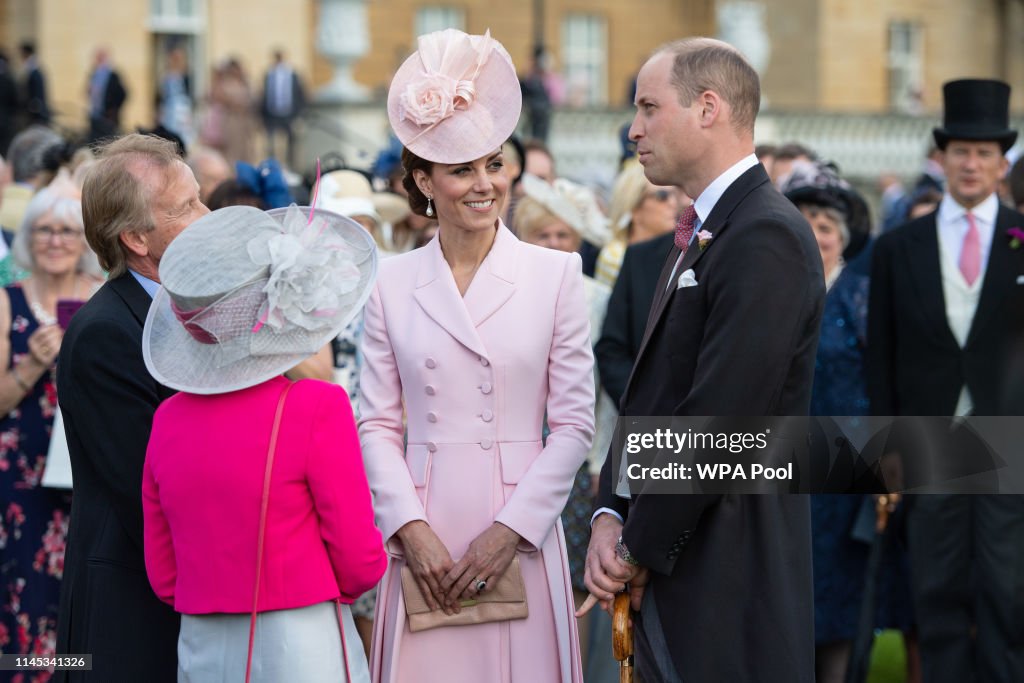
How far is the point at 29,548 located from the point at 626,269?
8.75 feet

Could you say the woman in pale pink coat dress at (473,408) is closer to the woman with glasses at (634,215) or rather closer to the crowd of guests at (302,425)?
the crowd of guests at (302,425)

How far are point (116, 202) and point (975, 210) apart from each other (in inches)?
142

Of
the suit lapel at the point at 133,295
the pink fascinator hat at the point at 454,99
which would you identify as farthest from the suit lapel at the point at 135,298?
the pink fascinator hat at the point at 454,99

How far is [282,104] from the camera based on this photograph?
22.2 m

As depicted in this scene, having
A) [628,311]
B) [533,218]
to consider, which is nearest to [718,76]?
[628,311]

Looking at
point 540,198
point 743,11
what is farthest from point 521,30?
point 540,198

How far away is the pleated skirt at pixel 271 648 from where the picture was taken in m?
3.44

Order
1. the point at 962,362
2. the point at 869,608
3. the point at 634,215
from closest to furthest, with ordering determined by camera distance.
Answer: the point at 962,362
the point at 869,608
the point at 634,215

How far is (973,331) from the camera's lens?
5676mm

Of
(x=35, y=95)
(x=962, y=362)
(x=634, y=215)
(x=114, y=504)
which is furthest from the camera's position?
(x=35, y=95)

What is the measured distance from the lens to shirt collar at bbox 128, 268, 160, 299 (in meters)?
4.09

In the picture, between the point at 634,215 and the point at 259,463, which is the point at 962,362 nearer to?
the point at 634,215

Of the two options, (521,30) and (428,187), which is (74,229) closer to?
A: (428,187)

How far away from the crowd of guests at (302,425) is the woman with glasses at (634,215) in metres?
1.83
